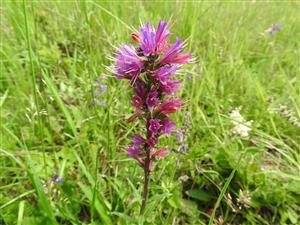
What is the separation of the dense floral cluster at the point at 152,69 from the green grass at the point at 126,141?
17 cm

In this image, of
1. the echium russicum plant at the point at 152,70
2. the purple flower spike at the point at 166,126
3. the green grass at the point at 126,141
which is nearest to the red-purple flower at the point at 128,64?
the echium russicum plant at the point at 152,70

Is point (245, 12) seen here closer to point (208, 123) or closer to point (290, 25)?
point (290, 25)

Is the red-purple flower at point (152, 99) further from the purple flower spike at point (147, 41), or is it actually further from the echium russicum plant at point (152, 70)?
the purple flower spike at point (147, 41)

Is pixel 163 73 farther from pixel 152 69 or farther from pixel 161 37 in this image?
pixel 161 37

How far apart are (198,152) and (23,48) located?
1923mm

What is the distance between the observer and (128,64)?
4.79 ft

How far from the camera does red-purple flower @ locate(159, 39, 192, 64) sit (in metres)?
1.44

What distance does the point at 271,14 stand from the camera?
4766 millimetres

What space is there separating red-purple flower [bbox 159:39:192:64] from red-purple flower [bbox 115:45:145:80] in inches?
3.9

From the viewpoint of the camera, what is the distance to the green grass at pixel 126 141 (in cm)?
192

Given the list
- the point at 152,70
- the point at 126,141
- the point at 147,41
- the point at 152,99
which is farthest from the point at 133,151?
the point at 126,141

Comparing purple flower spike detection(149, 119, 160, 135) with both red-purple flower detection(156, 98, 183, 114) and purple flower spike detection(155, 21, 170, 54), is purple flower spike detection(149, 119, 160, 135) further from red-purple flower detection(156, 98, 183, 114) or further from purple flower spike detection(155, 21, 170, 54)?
purple flower spike detection(155, 21, 170, 54)

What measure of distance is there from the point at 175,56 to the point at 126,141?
3.58ft

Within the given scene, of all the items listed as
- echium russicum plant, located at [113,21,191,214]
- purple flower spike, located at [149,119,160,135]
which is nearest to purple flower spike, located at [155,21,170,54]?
echium russicum plant, located at [113,21,191,214]
